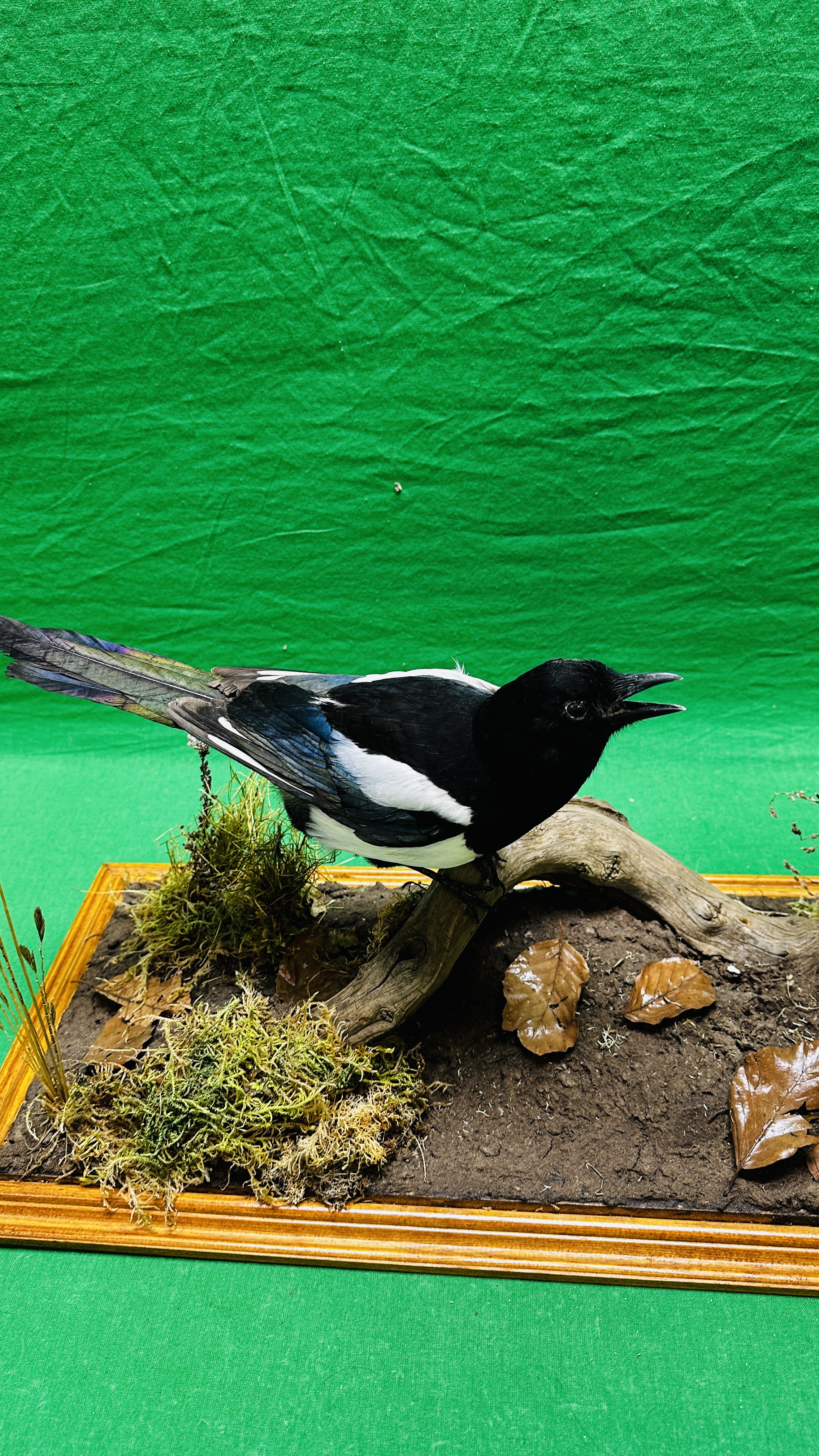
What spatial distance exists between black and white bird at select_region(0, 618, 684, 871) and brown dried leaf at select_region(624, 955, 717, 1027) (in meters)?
0.32

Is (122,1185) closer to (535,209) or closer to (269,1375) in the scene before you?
(269,1375)

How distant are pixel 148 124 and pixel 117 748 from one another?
1304mm

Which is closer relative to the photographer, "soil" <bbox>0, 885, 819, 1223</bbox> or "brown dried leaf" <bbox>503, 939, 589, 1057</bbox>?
"soil" <bbox>0, 885, 819, 1223</bbox>

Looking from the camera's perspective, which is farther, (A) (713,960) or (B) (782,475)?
(B) (782,475)

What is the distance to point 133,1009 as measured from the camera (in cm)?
170

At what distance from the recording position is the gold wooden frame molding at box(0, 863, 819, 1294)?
4.47 feet

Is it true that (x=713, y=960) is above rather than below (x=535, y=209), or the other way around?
below

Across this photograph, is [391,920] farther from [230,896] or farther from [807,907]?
[807,907]

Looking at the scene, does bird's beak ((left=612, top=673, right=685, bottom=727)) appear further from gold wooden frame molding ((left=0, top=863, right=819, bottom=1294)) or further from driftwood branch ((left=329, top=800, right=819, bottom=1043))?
gold wooden frame molding ((left=0, top=863, right=819, bottom=1294))

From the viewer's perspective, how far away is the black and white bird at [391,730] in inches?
54.7

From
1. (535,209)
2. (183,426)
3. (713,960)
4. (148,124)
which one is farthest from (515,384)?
(713,960)

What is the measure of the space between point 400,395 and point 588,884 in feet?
3.45

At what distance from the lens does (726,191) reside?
195 cm

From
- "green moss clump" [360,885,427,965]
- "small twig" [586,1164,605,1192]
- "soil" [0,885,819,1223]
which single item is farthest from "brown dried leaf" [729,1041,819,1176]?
"green moss clump" [360,885,427,965]
